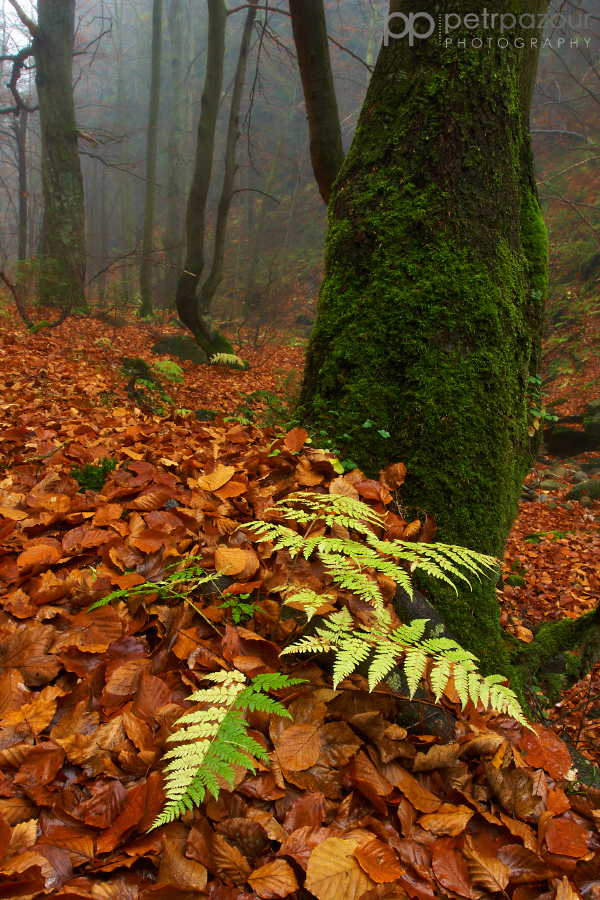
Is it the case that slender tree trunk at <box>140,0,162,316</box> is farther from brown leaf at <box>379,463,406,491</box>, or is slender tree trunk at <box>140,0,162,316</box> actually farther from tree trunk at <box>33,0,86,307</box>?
brown leaf at <box>379,463,406,491</box>

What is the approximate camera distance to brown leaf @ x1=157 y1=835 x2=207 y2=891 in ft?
3.25

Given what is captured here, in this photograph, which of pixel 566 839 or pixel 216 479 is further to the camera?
pixel 216 479

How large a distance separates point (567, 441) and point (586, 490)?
225 centimetres

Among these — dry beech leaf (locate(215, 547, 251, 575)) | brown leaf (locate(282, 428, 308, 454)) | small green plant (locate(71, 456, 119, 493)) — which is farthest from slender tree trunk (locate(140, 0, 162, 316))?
dry beech leaf (locate(215, 547, 251, 575))

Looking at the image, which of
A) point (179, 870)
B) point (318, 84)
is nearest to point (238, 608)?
point (179, 870)

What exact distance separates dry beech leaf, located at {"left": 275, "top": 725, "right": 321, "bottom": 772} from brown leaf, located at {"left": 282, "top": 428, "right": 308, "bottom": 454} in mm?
1364

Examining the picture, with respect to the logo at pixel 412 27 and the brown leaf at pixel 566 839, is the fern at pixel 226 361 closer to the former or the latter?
the logo at pixel 412 27

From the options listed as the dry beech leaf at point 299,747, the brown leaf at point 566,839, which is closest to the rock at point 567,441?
the brown leaf at point 566,839

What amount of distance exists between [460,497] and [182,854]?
5.62 feet

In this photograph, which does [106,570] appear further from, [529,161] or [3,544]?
[529,161]

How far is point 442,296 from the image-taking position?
240cm

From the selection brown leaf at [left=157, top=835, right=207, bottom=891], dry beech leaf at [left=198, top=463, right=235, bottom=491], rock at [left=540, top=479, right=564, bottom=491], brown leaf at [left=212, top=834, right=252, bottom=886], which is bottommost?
rock at [left=540, top=479, right=564, bottom=491]

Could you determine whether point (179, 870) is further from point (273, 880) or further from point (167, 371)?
point (167, 371)

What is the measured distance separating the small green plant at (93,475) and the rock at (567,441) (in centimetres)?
991
